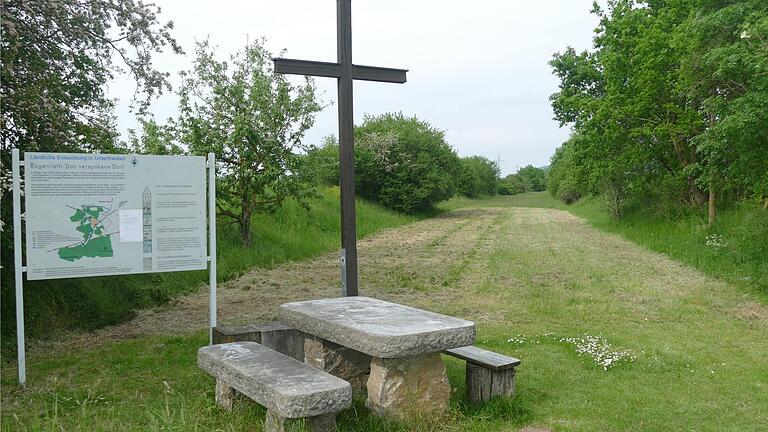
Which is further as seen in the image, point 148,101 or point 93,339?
point 148,101

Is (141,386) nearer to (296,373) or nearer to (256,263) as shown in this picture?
(296,373)

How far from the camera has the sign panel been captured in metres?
5.34

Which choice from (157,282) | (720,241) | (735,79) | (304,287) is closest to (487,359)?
(304,287)

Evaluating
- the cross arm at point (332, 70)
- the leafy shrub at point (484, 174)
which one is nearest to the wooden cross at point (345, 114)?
the cross arm at point (332, 70)

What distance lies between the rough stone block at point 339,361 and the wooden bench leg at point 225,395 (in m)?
0.72

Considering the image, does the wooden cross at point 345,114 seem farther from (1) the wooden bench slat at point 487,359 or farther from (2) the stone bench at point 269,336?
(1) the wooden bench slat at point 487,359

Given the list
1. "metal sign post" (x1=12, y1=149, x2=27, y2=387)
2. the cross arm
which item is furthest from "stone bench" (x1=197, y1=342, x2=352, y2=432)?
the cross arm

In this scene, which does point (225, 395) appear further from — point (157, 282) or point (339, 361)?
point (157, 282)

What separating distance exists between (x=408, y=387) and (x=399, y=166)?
27584 millimetres

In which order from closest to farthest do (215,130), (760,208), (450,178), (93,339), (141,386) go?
(141,386), (93,339), (215,130), (760,208), (450,178)

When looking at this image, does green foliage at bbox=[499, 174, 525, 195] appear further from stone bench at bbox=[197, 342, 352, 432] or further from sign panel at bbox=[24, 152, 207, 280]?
stone bench at bbox=[197, 342, 352, 432]

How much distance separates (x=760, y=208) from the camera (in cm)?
1495

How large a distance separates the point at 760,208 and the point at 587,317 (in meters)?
9.85

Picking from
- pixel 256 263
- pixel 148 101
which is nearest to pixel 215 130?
pixel 256 263
